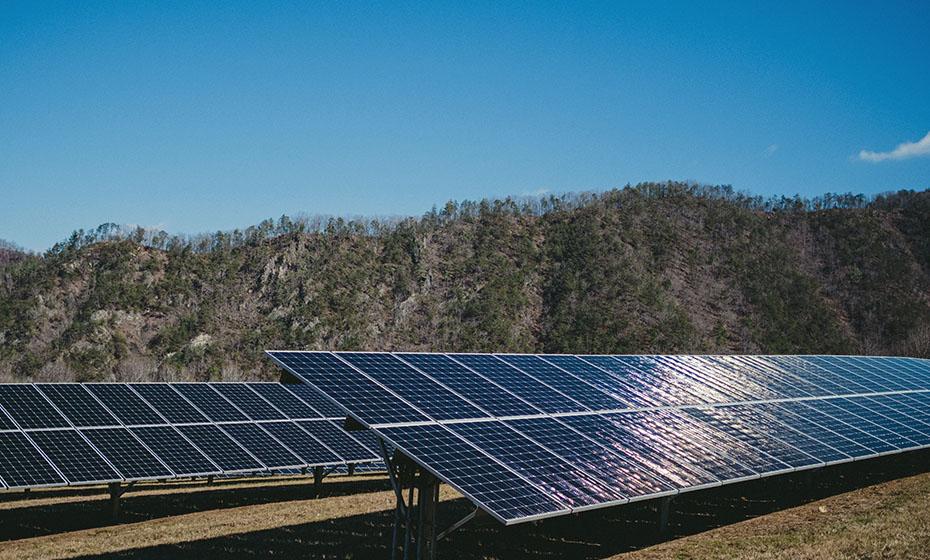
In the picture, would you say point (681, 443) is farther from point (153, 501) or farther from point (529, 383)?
point (153, 501)

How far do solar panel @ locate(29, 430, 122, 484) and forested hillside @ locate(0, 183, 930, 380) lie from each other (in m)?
60.2

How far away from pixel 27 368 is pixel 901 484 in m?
77.5

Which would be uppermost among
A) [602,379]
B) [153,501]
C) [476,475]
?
[602,379]

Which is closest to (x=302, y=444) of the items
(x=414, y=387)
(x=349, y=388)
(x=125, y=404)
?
(x=125, y=404)

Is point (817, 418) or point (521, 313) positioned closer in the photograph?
point (817, 418)

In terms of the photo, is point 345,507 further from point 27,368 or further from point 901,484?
point 27,368

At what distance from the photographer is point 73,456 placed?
19.8 m

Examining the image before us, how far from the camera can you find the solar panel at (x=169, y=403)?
24.0 meters

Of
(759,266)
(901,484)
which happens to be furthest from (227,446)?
(759,266)

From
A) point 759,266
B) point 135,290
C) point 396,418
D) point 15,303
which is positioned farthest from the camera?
point 759,266

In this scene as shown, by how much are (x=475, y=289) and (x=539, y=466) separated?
83.8 meters

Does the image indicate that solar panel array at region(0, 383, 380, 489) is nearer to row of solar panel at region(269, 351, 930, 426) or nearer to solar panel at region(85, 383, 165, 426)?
solar panel at region(85, 383, 165, 426)

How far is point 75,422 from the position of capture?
2172 cm

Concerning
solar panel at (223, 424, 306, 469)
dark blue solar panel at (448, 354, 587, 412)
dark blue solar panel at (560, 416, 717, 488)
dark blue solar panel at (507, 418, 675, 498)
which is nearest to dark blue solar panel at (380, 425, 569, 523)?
dark blue solar panel at (507, 418, 675, 498)
